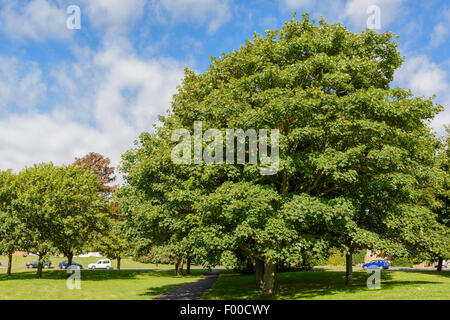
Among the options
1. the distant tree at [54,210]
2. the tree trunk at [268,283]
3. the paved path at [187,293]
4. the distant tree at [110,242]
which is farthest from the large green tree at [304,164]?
the distant tree at [110,242]

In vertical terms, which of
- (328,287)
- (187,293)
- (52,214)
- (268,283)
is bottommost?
(187,293)

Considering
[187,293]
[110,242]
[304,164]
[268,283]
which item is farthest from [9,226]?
[304,164]

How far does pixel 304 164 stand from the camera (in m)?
16.4

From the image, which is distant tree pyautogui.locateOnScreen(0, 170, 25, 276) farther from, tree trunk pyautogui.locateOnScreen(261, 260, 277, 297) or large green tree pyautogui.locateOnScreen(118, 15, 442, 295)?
tree trunk pyautogui.locateOnScreen(261, 260, 277, 297)

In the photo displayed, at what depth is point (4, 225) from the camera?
29562 mm

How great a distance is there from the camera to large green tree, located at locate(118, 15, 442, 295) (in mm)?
15758

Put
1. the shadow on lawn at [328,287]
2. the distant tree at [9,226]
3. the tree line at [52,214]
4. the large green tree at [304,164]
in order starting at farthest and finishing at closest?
the tree line at [52,214]
the distant tree at [9,226]
the shadow on lawn at [328,287]
the large green tree at [304,164]

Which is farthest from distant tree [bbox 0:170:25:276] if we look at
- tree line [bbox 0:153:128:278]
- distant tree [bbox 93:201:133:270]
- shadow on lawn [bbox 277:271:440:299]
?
shadow on lawn [bbox 277:271:440:299]

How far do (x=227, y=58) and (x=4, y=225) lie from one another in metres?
24.1

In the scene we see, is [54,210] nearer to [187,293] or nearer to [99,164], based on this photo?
[187,293]

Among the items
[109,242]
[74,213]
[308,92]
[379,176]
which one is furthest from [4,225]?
[379,176]

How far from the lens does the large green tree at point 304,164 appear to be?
15.8 meters

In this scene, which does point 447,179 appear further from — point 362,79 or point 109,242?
point 109,242

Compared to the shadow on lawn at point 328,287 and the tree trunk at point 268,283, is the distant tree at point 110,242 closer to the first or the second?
the shadow on lawn at point 328,287
